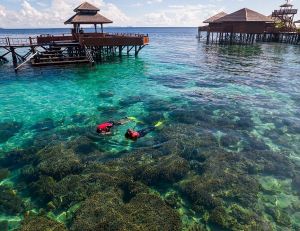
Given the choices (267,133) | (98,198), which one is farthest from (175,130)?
(98,198)

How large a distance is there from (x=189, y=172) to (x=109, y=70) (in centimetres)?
2560

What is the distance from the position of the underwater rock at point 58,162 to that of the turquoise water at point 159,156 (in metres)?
0.05

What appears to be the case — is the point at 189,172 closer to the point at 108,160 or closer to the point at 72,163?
the point at 108,160

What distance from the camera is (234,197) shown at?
406 inches

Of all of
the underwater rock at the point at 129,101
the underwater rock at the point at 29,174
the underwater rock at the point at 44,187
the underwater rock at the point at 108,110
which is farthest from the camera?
the underwater rock at the point at 129,101

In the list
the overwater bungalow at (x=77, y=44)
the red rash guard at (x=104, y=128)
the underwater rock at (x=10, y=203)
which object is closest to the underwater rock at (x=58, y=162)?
the underwater rock at (x=10, y=203)

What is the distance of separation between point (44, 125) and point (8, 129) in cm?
212

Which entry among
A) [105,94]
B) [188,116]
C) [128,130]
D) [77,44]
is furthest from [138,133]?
[77,44]

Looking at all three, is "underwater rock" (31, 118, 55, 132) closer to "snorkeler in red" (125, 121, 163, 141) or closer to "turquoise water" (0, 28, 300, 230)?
"turquoise water" (0, 28, 300, 230)

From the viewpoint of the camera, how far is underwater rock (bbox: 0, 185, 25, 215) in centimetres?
957

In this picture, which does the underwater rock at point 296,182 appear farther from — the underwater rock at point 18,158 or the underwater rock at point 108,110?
the underwater rock at point 18,158

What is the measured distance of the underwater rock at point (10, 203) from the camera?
9.57m

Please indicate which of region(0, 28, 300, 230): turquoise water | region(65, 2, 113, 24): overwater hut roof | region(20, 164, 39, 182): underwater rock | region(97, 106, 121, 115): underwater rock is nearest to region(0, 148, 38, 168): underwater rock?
region(0, 28, 300, 230): turquoise water

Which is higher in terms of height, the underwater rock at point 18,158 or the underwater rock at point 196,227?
the underwater rock at point 18,158
